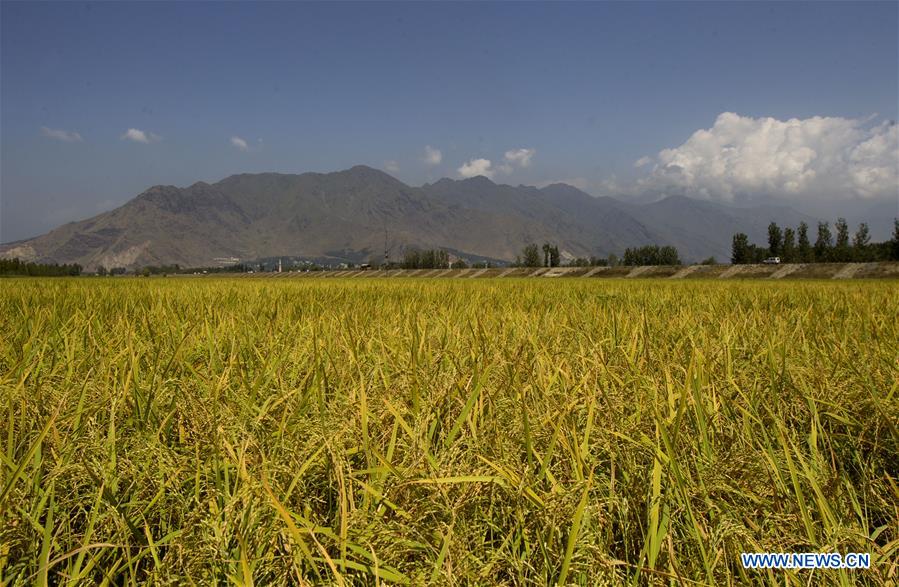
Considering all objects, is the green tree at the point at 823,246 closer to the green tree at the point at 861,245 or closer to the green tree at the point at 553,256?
the green tree at the point at 861,245

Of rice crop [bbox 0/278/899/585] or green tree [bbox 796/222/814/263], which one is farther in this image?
green tree [bbox 796/222/814/263]

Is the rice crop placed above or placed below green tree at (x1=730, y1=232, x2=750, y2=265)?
below

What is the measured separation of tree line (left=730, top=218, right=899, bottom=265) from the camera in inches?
2621

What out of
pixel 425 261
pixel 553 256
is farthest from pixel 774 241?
pixel 425 261

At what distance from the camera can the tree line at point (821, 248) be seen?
6656cm

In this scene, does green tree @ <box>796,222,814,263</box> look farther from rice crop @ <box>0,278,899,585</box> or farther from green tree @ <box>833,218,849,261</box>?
rice crop @ <box>0,278,899,585</box>

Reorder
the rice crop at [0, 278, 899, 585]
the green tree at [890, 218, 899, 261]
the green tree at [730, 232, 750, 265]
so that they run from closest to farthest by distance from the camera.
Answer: the rice crop at [0, 278, 899, 585] < the green tree at [890, 218, 899, 261] < the green tree at [730, 232, 750, 265]

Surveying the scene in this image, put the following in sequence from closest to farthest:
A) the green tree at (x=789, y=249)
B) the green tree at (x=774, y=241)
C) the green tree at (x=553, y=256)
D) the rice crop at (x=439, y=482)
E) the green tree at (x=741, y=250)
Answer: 1. the rice crop at (x=439, y=482)
2. the green tree at (x=789, y=249)
3. the green tree at (x=774, y=241)
4. the green tree at (x=741, y=250)
5. the green tree at (x=553, y=256)

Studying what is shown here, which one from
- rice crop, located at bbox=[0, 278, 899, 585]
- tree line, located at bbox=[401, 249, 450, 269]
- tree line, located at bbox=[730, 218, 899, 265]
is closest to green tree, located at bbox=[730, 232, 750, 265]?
tree line, located at bbox=[730, 218, 899, 265]

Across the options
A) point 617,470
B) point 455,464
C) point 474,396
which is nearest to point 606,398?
point 617,470

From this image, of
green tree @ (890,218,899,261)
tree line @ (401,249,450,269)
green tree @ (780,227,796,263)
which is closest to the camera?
green tree @ (890,218,899,261)

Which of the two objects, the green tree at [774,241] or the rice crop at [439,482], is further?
the green tree at [774,241]

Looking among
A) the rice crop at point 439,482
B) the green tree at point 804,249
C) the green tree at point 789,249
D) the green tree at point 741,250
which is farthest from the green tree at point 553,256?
the rice crop at point 439,482

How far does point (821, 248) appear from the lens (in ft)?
241
